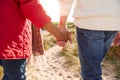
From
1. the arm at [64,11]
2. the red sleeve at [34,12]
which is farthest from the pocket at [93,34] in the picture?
the red sleeve at [34,12]

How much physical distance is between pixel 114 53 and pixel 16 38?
264 cm

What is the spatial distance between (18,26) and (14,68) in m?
0.33

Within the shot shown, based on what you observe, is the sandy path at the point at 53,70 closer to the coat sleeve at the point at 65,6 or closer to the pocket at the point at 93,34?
the coat sleeve at the point at 65,6

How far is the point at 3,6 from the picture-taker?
2279 mm

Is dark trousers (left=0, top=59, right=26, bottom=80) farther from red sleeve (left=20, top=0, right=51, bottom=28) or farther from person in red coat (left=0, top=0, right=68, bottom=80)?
red sleeve (left=20, top=0, right=51, bottom=28)

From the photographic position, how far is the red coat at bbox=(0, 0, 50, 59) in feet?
7.50

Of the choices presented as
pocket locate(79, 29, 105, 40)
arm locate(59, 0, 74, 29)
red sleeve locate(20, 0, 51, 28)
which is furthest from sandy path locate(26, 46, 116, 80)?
red sleeve locate(20, 0, 51, 28)

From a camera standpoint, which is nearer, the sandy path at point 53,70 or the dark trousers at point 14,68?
the dark trousers at point 14,68

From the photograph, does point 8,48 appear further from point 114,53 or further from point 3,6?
point 114,53

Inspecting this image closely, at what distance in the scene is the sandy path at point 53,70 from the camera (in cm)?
425

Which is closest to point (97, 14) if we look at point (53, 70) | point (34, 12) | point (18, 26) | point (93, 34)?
point (93, 34)

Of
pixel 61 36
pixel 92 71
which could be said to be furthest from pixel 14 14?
pixel 92 71

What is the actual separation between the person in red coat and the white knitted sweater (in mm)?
213

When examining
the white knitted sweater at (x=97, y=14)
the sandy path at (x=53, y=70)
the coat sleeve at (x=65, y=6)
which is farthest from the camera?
the sandy path at (x=53, y=70)
